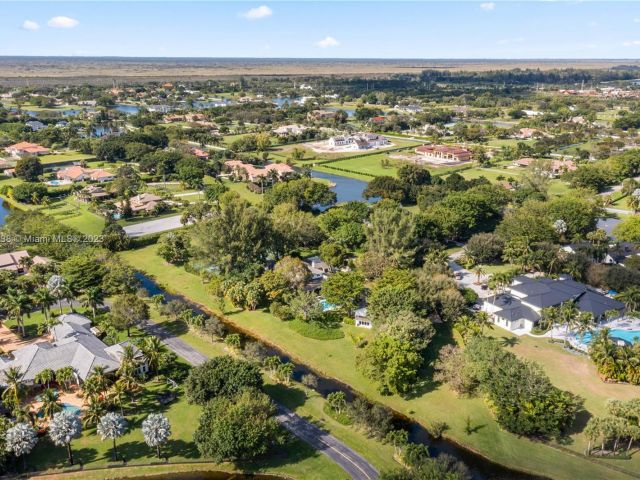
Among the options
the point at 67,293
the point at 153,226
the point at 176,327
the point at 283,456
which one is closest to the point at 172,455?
the point at 283,456

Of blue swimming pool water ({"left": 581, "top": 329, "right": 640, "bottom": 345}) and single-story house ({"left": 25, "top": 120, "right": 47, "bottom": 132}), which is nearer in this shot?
blue swimming pool water ({"left": 581, "top": 329, "right": 640, "bottom": 345})

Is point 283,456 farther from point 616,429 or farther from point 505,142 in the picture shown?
point 505,142

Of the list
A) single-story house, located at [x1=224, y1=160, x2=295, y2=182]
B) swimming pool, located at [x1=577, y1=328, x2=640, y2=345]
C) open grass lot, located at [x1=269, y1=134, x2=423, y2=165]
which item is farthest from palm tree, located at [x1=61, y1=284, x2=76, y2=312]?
open grass lot, located at [x1=269, y1=134, x2=423, y2=165]

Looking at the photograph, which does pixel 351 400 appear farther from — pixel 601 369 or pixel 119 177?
pixel 119 177

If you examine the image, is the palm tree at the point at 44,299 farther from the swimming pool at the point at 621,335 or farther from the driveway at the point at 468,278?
the swimming pool at the point at 621,335

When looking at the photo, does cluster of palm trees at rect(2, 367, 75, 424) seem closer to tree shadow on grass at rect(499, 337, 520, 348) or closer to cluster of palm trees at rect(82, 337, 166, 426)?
cluster of palm trees at rect(82, 337, 166, 426)
